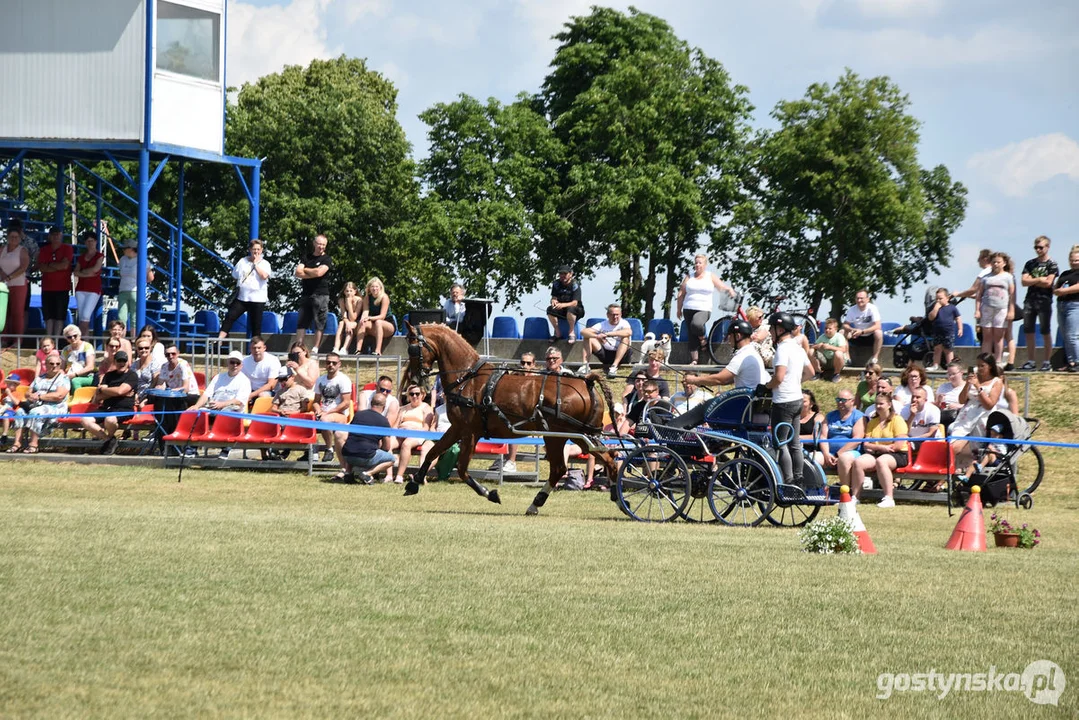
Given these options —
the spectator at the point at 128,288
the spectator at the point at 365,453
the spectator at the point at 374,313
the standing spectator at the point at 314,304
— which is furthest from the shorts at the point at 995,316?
the spectator at the point at 128,288

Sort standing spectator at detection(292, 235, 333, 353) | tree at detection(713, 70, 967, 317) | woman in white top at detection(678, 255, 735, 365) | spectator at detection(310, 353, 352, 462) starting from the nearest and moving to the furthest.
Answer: spectator at detection(310, 353, 352, 462), woman in white top at detection(678, 255, 735, 365), standing spectator at detection(292, 235, 333, 353), tree at detection(713, 70, 967, 317)

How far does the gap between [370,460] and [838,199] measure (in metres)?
32.3

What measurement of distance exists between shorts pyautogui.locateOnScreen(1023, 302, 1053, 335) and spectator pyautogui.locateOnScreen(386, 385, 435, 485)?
929cm

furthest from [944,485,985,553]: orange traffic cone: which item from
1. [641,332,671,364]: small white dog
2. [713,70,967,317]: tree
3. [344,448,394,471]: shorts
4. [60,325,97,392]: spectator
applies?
[713,70,967,317]: tree

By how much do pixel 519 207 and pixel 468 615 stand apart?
44.4 meters

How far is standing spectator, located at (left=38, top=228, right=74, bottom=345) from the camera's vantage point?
28.0 meters

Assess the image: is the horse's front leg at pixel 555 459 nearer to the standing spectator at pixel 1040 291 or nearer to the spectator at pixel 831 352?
the spectator at pixel 831 352

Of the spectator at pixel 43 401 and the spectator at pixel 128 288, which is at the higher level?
the spectator at pixel 128 288

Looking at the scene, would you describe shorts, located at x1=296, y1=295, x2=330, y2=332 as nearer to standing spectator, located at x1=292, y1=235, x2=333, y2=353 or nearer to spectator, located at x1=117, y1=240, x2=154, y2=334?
standing spectator, located at x1=292, y1=235, x2=333, y2=353

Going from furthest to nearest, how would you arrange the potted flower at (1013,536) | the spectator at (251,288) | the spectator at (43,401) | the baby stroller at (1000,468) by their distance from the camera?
the spectator at (251,288), the spectator at (43,401), the baby stroller at (1000,468), the potted flower at (1013,536)

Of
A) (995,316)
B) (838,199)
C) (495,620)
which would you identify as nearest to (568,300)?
(995,316)

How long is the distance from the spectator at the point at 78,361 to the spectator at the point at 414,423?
572 cm

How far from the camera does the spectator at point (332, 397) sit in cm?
2119

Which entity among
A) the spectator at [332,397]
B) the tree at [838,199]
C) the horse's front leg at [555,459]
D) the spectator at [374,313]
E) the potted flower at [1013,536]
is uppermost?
the tree at [838,199]
